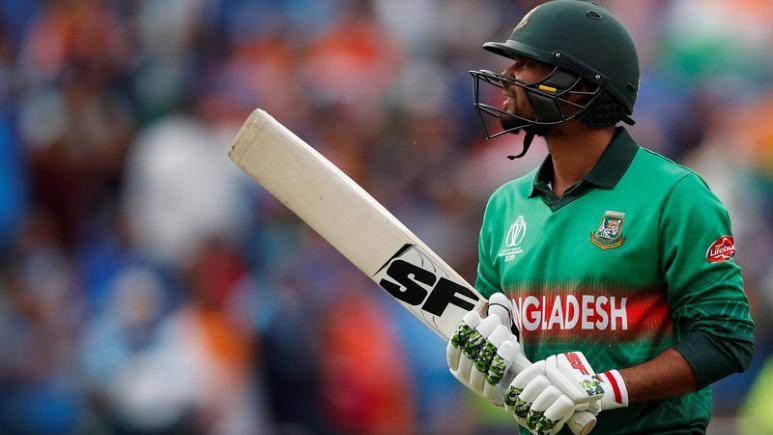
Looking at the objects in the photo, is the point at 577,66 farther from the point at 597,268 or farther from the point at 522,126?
the point at 597,268

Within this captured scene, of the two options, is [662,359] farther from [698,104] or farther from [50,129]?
[50,129]

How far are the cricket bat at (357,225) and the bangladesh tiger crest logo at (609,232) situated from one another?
0.40 m

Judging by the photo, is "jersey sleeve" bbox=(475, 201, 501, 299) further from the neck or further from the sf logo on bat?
the neck

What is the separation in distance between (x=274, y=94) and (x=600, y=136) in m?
4.78

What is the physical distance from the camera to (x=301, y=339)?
6805mm

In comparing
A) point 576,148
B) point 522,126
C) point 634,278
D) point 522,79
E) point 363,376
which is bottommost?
point 634,278

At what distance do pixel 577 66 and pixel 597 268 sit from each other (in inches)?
20.4

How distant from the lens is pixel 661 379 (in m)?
3.08

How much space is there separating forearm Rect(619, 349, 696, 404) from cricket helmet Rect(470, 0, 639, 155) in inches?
26.0

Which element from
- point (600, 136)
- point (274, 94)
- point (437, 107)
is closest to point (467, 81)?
point (437, 107)

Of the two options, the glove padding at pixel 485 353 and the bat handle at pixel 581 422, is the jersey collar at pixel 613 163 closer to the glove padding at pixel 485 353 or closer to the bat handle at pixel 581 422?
the glove padding at pixel 485 353

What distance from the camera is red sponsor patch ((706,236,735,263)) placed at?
10.1ft

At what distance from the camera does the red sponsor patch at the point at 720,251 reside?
10.1 ft

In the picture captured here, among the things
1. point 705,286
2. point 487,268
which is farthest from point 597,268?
point 487,268
